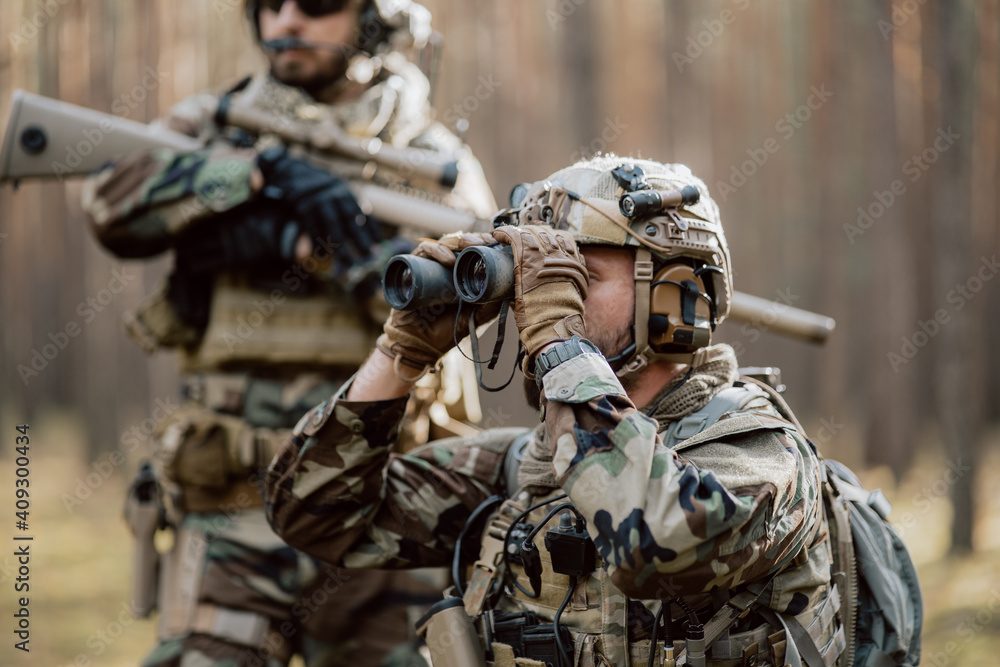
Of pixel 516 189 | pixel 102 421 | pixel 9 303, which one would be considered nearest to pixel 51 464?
pixel 102 421

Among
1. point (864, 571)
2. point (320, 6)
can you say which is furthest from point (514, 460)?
point (320, 6)

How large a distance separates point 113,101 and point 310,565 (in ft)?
30.5

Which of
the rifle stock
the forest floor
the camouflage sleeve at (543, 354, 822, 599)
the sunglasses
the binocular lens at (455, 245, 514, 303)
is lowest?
the forest floor

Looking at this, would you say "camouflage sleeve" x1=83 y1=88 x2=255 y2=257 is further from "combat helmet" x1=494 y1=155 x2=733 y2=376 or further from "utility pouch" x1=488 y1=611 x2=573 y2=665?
"utility pouch" x1=488 y1=611 x2=573 y2=665

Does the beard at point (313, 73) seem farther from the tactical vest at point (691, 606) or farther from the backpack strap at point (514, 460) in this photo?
the tactical vest at point (691, 606)

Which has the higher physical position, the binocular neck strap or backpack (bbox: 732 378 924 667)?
the binocular neck strap

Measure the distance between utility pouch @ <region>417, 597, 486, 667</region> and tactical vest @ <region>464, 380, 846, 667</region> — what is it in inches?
1.6

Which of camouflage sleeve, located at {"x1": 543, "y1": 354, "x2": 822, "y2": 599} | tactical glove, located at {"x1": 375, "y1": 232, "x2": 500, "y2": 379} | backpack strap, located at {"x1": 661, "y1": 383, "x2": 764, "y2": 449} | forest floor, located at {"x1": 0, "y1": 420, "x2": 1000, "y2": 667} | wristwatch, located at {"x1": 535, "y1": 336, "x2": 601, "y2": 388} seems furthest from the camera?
forest floor, located at {"x1": 0, "y1": 420, "x2": 1000, "y2": 667}

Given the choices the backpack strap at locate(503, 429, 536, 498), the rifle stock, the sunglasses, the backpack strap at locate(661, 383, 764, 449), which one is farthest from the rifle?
the backpack strap at locate(661, 383, 764, 449)

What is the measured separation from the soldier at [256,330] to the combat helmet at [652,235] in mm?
1486

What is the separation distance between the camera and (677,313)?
2.56 m

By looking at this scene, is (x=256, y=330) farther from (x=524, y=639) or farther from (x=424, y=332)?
(x=524, y=639)

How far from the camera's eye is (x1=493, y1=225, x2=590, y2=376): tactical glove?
2338mm

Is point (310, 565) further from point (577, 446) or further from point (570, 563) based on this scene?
point (577, 446)
